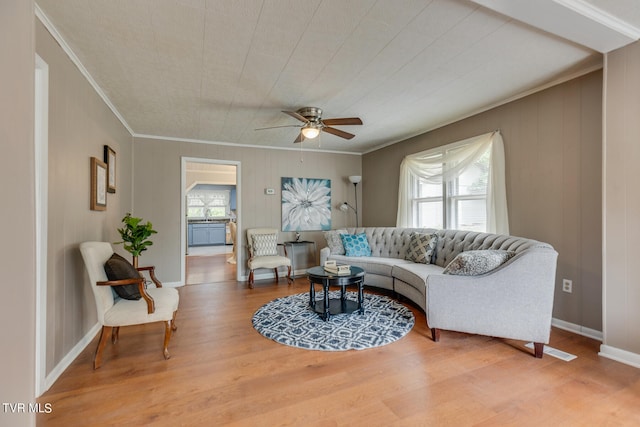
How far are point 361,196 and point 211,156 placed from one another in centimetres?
306

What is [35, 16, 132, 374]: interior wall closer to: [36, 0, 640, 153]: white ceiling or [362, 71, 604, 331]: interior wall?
[36, 0, 640, 153]: white ceiling

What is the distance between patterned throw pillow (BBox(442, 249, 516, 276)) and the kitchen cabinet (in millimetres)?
9371

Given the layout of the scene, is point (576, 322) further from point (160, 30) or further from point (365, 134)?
point (160, 30)

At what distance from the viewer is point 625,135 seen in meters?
2.24

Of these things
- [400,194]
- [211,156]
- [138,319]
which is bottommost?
[138,319]

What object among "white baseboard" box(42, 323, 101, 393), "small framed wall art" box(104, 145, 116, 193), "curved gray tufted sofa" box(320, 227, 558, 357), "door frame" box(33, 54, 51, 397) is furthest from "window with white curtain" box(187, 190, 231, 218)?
"curved gray tufted sofa" box(320, 227, 558, 357)

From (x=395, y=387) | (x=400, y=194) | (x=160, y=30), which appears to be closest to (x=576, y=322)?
(x=395, y=387)

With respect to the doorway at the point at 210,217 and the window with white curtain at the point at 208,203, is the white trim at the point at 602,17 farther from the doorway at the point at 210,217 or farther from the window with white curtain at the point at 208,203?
the window with white curtain at the point at 208,203

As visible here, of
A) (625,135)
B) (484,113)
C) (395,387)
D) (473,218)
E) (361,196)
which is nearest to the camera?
(395,387)

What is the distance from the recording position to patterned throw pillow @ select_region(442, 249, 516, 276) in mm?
2510

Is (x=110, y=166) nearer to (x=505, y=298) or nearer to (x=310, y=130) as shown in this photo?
(x=310, y=130)

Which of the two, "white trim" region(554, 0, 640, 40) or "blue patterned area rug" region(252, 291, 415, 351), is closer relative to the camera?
"white trim" region(554, 0, 640, 40)

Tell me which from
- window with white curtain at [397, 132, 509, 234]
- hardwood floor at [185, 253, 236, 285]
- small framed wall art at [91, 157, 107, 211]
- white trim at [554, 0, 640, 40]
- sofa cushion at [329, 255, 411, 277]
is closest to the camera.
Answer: white trim at [554, 0, 640, 40]

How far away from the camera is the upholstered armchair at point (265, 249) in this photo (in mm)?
4680
